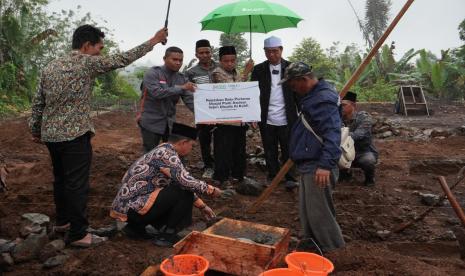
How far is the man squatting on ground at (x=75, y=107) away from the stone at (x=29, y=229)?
305mm

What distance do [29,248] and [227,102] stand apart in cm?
309

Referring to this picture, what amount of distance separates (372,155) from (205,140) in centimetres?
254

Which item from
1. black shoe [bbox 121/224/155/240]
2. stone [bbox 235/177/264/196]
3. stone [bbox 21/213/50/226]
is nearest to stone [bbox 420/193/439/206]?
stone [bbox 235/177/264/196]

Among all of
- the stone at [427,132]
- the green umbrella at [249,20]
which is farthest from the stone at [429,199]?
the stone at [427,132]

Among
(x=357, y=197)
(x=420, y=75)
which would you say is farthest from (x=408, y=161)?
(x=420, y=75)

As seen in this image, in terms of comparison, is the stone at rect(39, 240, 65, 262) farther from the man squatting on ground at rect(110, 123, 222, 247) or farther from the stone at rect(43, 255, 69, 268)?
the man squatting on ground at rect(110, 123, 222, 247)

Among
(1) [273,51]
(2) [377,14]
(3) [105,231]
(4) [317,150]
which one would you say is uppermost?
(2) [377,14]

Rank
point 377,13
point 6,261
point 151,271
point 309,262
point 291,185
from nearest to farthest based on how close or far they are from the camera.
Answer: point 309,262 → point 151,271 → point 6,261 → point 291,185 → point 377,13

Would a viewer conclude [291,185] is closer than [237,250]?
No

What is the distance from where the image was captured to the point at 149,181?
4270mm

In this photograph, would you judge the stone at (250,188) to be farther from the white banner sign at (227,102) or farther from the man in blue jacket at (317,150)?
the man in blue jacket at (317,150)

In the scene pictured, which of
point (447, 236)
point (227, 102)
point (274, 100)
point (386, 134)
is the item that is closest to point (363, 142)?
point (274, 100)

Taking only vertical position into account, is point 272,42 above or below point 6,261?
above

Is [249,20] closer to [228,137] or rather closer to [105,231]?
[228,137]
